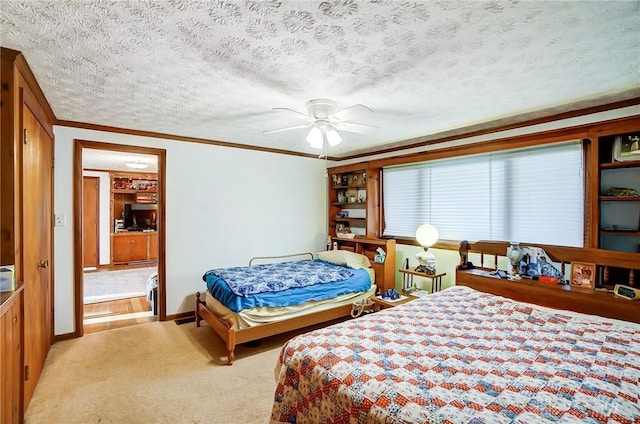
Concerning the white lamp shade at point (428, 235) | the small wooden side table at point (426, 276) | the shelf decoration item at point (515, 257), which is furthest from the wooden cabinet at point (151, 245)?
the shelf decoration item at point (515, 257)

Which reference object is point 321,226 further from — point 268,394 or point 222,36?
point 222,36

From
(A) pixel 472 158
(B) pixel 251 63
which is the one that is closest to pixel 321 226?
(A) pixel 472 158

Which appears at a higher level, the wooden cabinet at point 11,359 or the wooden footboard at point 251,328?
the wooden cabinet at point 11,359

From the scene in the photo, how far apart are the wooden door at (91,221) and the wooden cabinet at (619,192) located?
908cm

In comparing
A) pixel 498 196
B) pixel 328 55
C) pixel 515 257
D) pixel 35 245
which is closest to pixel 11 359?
pixel 35 245

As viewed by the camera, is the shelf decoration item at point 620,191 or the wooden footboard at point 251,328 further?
the wooden footboard at point 251,328

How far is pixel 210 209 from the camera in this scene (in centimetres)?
425

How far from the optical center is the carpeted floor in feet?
16.5

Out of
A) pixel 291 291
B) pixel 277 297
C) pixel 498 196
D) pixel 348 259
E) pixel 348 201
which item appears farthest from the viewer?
pixel 348 201

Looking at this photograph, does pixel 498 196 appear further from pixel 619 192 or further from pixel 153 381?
pixel 153 381

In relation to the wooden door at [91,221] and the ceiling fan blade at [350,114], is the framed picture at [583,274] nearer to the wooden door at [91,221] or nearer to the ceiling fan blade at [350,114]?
the ceiling fan blade at [350,114]

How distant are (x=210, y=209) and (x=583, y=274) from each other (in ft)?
13.7

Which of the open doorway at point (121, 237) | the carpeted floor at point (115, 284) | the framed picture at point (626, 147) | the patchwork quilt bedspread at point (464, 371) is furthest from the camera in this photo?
the carpeted floor at point (115, 284)

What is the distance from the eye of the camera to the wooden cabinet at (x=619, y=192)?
8.19ft
